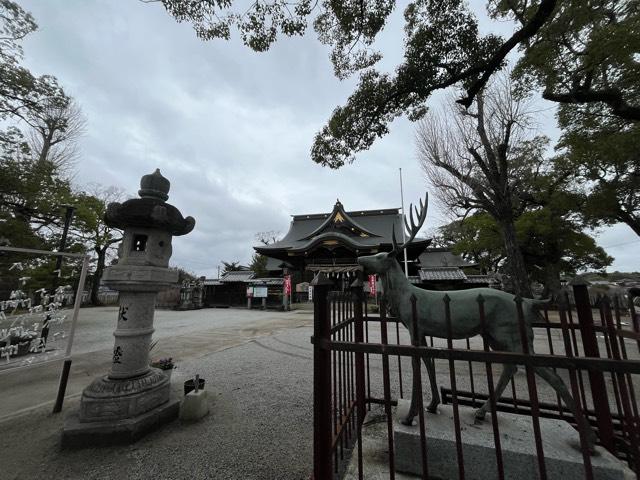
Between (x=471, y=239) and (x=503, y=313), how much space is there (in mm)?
19172

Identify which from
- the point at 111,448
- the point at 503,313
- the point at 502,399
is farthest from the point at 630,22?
the point at 111,448

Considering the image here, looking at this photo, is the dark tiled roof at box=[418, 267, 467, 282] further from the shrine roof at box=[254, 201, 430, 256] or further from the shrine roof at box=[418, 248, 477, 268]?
the shrine roof at box=[418, 248, 477, 268]

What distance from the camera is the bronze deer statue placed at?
85.4 inches

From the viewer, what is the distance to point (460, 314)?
2.26 meters

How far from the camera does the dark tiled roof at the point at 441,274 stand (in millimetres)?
17141

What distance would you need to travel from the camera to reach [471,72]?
460 cm

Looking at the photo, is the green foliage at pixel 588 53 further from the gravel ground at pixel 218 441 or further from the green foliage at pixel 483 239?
the green foliage at pixel 483 239

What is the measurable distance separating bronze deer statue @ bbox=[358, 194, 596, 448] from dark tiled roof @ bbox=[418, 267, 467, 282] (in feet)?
53.1

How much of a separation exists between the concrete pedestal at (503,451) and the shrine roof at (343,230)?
Answer: 45.4ft

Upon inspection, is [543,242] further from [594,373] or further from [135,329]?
[135,329]

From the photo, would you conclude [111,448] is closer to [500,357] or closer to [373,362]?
[500,357]

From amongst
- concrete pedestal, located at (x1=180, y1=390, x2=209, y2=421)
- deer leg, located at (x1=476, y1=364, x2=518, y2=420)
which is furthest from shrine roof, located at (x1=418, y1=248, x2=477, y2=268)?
concrete pedestal, located at (x1=180, y1=390, x2=209, y2=421)

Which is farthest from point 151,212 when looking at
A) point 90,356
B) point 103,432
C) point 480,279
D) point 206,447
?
point 480,279

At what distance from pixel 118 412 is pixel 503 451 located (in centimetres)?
368
